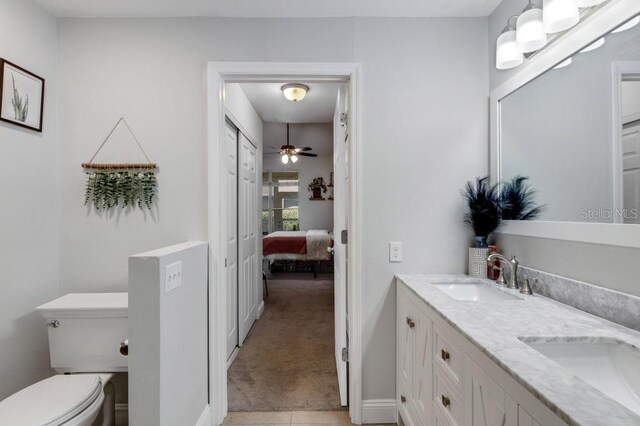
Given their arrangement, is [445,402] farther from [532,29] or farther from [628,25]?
[532,29]

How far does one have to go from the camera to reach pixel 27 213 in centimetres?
167

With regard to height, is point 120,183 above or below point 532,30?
below

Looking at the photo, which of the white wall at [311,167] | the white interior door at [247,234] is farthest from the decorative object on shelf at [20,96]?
the white wall at [311,167]

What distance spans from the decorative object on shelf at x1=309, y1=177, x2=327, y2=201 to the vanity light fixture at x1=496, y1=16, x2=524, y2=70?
5.63 meters

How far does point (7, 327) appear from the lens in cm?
158

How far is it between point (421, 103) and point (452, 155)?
373 mm

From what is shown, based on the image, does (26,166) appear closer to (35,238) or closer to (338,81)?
(35,238)

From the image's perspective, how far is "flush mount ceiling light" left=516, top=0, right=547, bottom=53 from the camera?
1312 mm

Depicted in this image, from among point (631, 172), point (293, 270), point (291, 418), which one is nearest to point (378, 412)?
point (291, 418)

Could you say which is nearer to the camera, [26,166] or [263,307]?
[26,166]

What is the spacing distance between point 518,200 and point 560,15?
0.84 m

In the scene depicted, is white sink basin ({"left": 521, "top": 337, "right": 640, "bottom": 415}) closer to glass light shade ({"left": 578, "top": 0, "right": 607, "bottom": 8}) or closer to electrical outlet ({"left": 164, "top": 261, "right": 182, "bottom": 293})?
glass light shade ({"left": 578, "top": 0, "right": 607, "bottom": 8})

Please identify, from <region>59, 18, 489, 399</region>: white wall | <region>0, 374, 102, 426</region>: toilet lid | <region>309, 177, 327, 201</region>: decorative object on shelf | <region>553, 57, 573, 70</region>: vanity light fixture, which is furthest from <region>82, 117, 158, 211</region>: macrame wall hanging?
<region>309, 177, 327, 201</region>: decorative object on shelf

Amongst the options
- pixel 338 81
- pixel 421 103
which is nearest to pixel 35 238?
pixel 338 81
